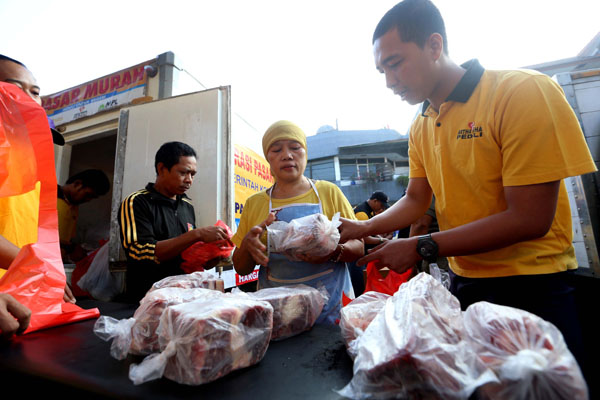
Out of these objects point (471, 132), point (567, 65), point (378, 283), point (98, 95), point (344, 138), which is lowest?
point (378, 283)

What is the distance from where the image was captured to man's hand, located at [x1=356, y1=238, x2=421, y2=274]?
131 cm

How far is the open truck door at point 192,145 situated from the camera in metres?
3.18

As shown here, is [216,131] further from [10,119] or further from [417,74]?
[417,74]

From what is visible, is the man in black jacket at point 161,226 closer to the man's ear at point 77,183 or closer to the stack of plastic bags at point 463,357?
the stack of plastic bags at point 463,357

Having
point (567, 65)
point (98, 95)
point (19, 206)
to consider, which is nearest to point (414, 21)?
point (19, 206)

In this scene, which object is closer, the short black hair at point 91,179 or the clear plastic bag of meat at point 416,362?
the clear plastic bag of meat at point 416,362

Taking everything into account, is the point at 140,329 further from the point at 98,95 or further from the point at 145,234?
the point at 98,95

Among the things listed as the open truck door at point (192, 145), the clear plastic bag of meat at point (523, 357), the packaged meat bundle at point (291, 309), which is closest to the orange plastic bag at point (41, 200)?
the packaged meat bundle at point (291, 309)

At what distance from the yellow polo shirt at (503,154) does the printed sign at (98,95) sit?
4.01 meters

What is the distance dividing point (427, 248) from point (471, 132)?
2.06 feet

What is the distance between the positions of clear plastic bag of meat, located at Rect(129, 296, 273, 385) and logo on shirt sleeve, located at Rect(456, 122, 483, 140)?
50.3 inches

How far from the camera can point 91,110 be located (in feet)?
13.7

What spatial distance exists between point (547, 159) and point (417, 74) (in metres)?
0.74

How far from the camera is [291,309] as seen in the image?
1.08 m
